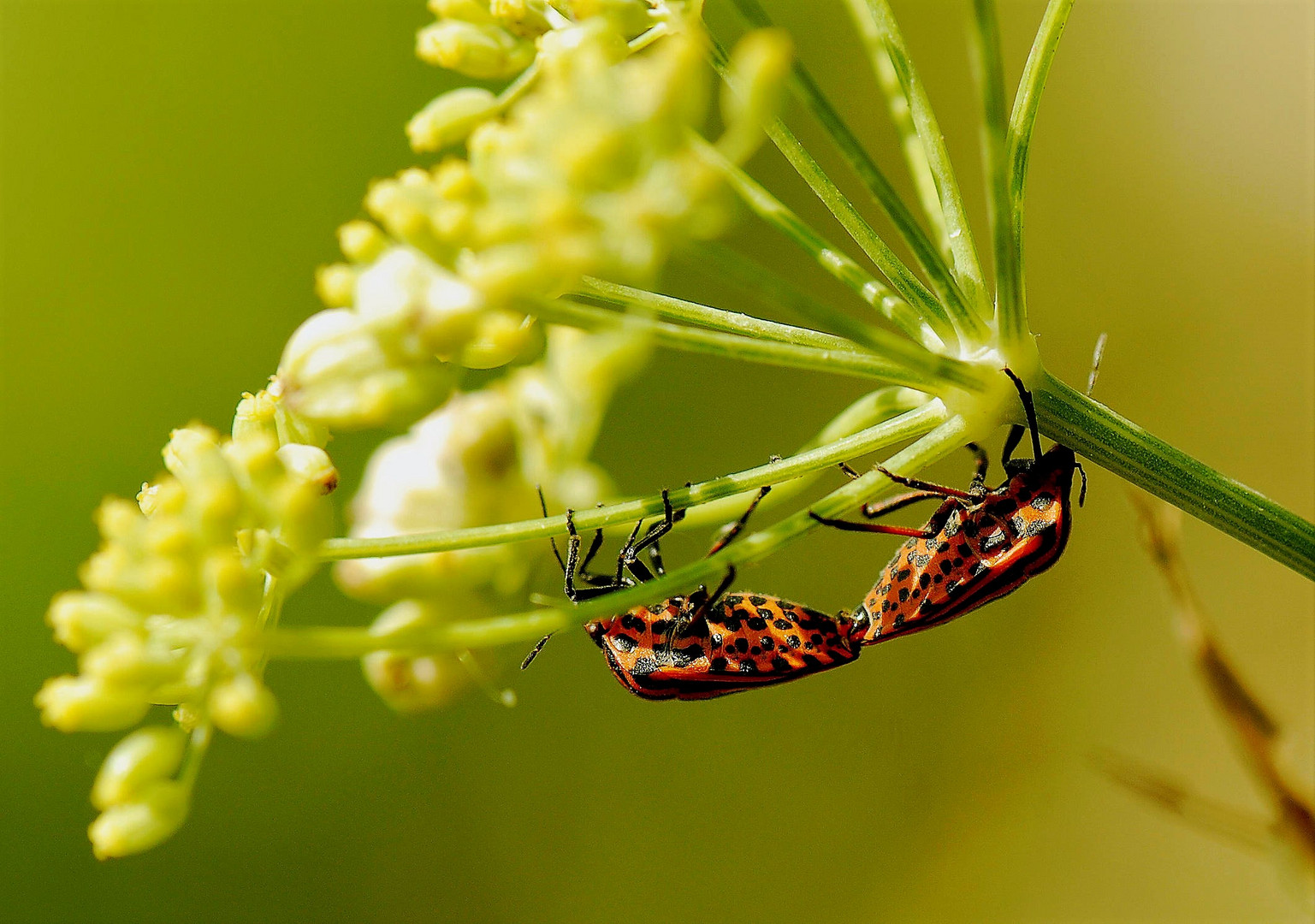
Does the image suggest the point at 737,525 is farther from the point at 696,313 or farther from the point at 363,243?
the point at 363,243

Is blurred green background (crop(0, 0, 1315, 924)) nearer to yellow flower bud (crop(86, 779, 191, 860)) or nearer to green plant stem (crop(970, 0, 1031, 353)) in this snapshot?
green plant stem (crop(970, 0, 1031, 353))

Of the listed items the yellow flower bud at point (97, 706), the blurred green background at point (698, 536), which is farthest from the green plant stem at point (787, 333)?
the blurred green background at point (698, 536)

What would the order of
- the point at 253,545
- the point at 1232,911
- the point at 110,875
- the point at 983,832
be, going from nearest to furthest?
the point at 253,545 → the point at 110,875 → the point at 1232,911 → the point at 983,832

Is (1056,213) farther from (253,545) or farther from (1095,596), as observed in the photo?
(253,545)

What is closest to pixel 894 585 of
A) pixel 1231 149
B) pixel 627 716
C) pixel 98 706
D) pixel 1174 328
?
pixel 98 706

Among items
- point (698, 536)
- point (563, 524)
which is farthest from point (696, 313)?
point (698, 536)

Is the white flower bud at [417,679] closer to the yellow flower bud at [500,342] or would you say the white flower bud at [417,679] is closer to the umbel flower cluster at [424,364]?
the umbel flower cluster at [424,364]
